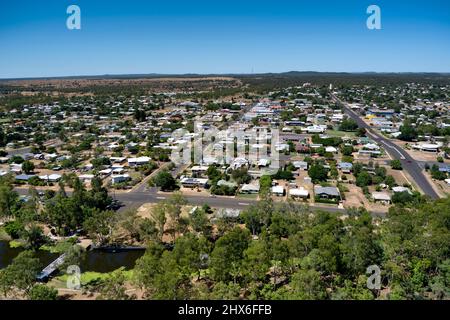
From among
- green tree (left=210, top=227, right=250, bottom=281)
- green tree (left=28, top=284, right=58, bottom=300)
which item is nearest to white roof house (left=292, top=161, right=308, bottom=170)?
green tree (left=210, top=227, right=250, bottom=281)

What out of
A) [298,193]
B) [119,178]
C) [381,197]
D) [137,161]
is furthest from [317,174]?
[137,161]

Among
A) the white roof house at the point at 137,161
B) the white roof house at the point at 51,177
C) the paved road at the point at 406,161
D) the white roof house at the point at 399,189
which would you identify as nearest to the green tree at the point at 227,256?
the white roof house at the point at 399,189

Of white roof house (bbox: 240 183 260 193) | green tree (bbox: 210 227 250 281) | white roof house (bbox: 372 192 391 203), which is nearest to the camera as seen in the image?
green tree (bbox: 210 227 250 281)

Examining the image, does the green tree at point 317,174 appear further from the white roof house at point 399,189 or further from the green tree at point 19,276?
the green tree at point 19,276

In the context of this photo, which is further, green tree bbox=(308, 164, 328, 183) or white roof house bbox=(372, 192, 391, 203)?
green tree bbox=(308, 164, 328, 183)

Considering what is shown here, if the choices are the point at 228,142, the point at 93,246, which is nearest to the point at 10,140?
the point at 228,142

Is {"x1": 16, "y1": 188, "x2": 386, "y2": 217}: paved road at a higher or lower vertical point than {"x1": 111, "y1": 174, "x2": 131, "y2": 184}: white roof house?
lower

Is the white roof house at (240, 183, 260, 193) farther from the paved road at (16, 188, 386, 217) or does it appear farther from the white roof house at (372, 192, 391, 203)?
the white roof house at (372, 192, 391, 203)
